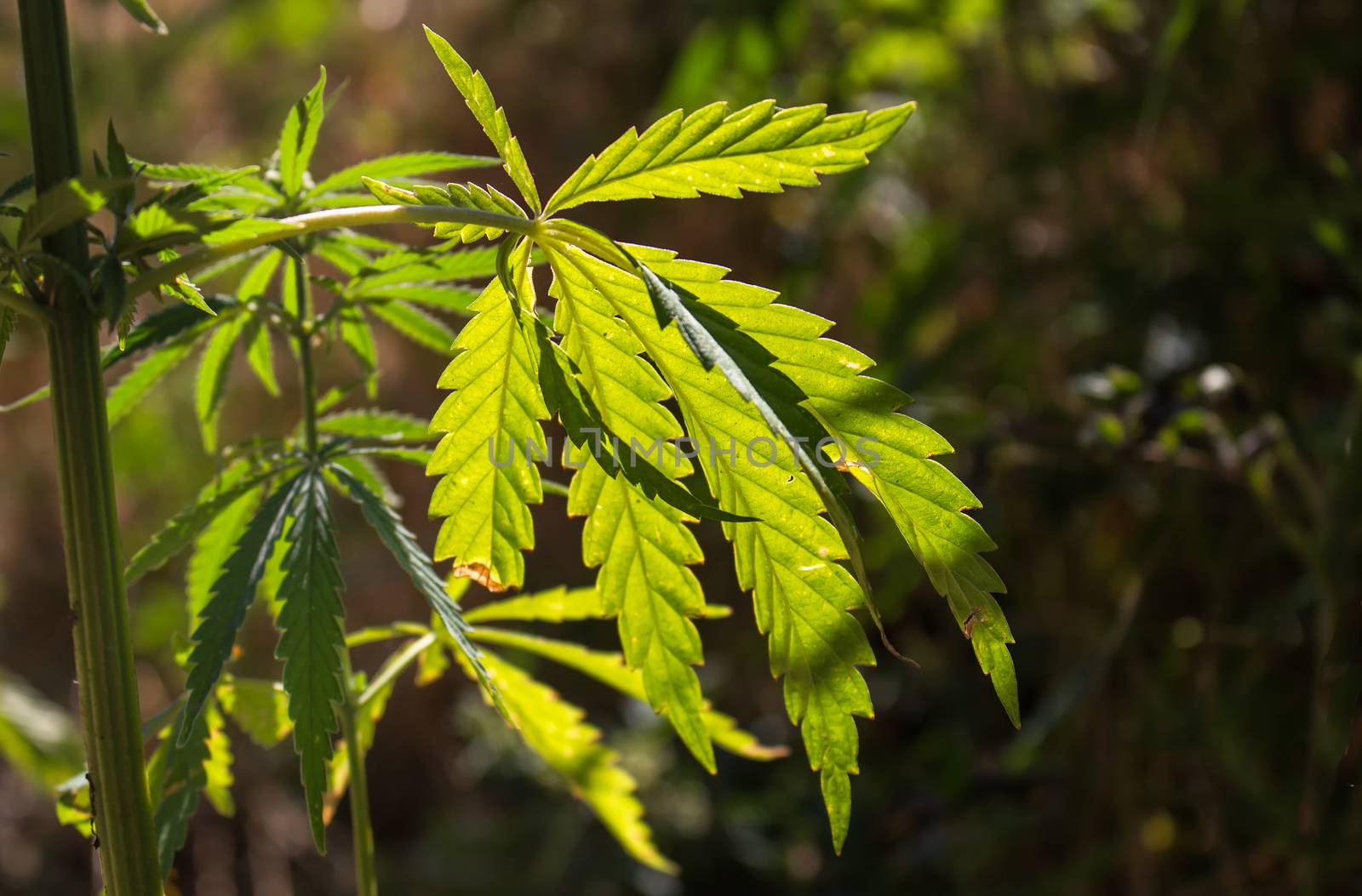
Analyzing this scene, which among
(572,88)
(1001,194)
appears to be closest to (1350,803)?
(1001,194)

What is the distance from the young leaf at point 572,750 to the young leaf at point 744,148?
0.87 feet

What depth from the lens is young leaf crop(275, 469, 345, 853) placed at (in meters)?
0.39

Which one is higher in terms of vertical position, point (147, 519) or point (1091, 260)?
point (147, 519)

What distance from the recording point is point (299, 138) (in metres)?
0.48

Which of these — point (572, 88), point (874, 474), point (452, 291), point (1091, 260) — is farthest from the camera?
point (572, 88)

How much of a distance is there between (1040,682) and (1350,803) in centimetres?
44

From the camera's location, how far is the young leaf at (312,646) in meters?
0.39

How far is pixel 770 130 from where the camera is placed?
1.29 feet

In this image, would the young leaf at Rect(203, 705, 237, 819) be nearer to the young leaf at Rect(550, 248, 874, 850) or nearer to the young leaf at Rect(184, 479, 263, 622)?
the young leaf at Rect(184, 479, 263, 622)

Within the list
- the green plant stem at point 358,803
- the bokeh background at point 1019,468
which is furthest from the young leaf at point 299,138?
the bokeh background at point 1019,468

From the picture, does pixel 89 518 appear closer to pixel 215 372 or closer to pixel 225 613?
pixel 225 613

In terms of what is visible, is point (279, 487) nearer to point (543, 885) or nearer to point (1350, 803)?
point (1350, 803)

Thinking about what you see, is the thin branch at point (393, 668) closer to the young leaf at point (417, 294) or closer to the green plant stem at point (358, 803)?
the green plant stem at point (358, 803)

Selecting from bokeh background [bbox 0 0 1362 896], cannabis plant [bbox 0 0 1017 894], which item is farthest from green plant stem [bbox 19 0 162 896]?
bokeh background [bbox 0 0 1362 896]
